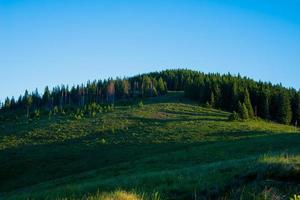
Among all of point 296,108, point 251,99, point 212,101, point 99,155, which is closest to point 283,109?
point 296,108

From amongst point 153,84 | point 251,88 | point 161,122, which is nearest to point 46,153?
point 161,122

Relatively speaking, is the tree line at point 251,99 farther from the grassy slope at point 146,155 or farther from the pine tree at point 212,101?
the grassy slope at point 146,155

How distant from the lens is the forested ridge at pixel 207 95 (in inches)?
4456

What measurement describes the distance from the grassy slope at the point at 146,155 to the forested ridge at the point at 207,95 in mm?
14630

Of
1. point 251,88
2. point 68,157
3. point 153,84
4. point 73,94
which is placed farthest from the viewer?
point 73,94

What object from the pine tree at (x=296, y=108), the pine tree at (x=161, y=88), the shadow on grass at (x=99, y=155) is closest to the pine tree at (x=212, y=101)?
the pine tree at (x=296, y=108)

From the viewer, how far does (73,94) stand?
18088 cm

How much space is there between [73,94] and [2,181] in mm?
133325

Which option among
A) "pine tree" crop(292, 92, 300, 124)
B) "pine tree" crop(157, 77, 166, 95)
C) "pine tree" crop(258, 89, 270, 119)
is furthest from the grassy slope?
"pine tree" crop(157, 77, 166, 95)

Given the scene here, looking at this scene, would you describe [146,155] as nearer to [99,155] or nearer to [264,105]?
[99,155]

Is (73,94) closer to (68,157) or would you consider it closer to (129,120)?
(129,120)

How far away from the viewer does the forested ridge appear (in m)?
113

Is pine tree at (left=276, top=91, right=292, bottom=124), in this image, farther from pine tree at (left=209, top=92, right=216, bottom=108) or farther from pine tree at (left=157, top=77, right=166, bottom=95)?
pine tree at (left=157, top=77, right=166, bottom=95)

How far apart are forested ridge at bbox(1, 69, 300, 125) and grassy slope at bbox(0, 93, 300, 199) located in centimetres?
1463
